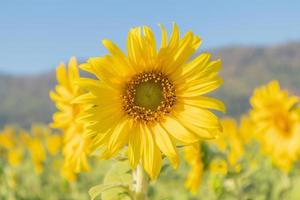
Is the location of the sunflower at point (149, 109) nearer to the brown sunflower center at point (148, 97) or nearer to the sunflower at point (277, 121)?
the brown sunflower center at point (148, 97)

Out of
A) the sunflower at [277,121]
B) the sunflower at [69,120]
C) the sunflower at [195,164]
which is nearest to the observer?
the sunflower at [69,120]

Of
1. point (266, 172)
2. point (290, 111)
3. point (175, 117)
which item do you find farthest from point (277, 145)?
point (175, 117)

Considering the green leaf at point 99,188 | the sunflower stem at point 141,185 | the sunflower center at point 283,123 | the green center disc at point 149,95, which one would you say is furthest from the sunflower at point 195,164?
the sunflower center at point 283,123

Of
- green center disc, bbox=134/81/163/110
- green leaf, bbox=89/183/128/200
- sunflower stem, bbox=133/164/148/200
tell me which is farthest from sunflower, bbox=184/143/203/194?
green leaf, bbox=89/183/128/200

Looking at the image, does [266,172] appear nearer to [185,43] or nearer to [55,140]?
[55,140]

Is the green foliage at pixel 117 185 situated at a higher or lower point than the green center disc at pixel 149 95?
lower

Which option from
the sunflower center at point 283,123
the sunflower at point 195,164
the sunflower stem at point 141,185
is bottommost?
the sunflower stem at point 141,185

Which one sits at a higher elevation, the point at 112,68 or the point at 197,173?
the point at 112,68

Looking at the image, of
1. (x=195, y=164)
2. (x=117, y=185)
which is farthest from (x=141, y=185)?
(x=195, y=164)
